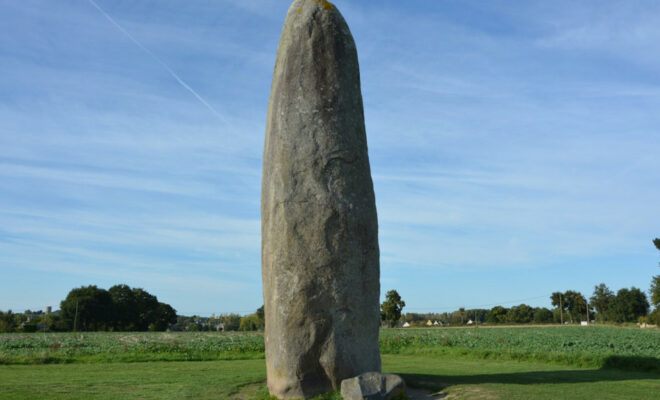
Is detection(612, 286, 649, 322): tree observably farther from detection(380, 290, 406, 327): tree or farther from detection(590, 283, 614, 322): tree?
detection(380, 290, 406, 327): tree

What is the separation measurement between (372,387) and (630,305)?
292ft

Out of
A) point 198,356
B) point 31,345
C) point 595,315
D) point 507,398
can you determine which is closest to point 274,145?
point 507,398

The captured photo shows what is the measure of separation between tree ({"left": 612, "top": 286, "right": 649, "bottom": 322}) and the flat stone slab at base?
290 feet

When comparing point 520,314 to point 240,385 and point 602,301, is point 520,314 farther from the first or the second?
point 240,385

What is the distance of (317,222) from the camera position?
10570 millimetres

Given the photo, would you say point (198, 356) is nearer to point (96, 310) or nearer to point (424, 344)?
point (424, 344)

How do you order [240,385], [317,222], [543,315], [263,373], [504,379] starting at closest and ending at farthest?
[317,222]
[240,385]
[504,379]
[263,373]
[543,315]

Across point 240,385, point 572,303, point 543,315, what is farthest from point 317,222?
point 543,315

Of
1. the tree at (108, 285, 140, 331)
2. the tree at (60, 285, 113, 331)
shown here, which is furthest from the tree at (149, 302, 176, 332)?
the tree at (60, 285, 113, 331)

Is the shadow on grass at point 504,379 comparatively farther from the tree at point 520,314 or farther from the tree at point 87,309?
the tree at point 520,314

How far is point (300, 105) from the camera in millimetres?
11148

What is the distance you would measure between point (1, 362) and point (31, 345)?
10123 millimetres

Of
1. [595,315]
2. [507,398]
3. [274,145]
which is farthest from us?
[595,315]

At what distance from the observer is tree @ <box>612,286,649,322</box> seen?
85.6 meters
